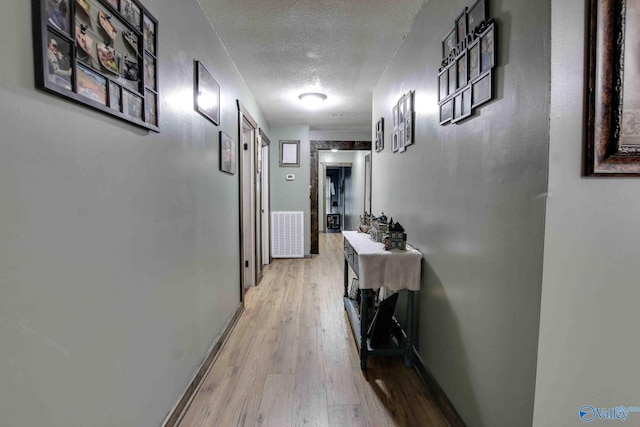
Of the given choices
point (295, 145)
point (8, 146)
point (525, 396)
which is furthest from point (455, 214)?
point (295, 145)

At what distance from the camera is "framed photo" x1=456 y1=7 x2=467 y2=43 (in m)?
1.43

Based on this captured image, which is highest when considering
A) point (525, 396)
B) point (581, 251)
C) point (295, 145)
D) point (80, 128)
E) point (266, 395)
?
point (295, 145)

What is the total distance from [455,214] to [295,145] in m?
4.08

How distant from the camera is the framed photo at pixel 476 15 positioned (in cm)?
127

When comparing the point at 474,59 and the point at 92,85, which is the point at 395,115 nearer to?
the point at 474,59

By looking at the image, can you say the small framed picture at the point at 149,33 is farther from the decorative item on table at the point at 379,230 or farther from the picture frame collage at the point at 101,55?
the decorative item on table at the point at 379,230

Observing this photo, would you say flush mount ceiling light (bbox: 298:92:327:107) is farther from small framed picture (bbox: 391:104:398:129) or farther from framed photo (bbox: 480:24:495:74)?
framed photo (bbox: 480:24:495:74)

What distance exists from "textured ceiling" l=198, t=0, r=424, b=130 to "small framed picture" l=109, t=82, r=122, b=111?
3.80ft

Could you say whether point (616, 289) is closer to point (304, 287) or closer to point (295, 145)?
point (304, 287)

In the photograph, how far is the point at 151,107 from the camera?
1.33m

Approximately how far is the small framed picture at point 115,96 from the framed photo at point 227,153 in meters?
1.25

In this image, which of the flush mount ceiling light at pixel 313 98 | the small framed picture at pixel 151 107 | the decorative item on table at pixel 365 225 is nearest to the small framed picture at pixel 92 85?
the small framed picture at pixel 151 107

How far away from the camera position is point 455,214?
157cm

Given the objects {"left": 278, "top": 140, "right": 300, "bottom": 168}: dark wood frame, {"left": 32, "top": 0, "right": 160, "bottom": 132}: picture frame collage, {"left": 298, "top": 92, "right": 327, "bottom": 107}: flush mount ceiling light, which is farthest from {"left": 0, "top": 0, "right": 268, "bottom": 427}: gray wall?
{"left": 278, "top": 140, "right": 300, "bottom": 168}: dark wood frame
